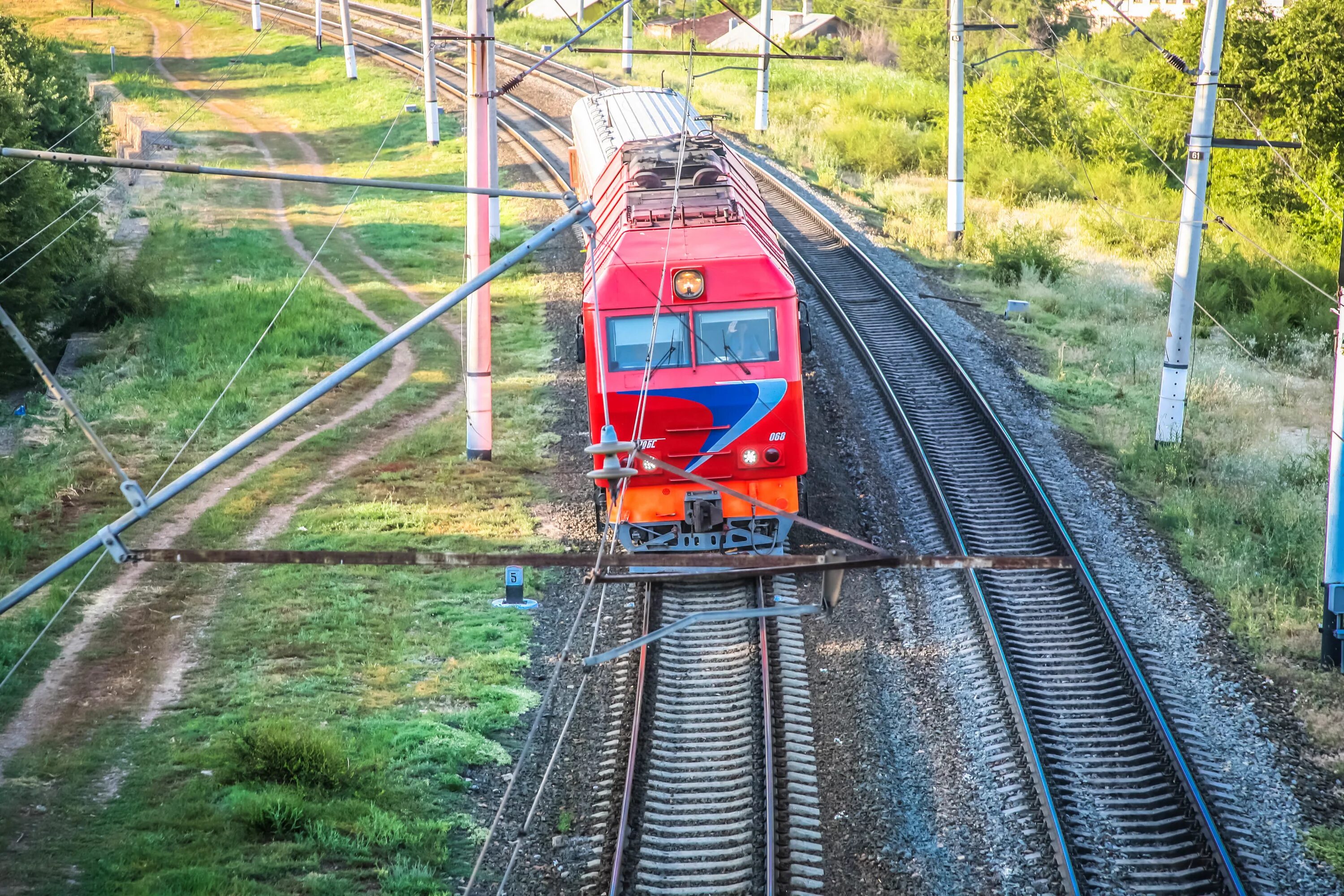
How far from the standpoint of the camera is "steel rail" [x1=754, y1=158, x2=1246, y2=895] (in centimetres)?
911

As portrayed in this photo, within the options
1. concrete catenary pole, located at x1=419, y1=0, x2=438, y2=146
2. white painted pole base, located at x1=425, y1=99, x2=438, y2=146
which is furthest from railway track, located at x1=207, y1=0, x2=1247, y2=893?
white painted pole base, located at x1=425, y1=99, x2=438, y2=146

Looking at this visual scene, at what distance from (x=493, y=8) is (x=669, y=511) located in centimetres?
809

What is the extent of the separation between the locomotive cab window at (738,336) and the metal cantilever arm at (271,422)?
4.93m

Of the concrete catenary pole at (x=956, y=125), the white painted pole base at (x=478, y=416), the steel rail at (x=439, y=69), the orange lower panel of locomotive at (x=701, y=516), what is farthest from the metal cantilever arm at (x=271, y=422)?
the steel rail at (x=439, y=69)

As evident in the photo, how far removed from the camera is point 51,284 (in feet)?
74.2

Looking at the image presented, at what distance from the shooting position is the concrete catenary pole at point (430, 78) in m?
32.9

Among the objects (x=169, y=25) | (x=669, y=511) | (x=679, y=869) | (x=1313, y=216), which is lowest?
(x=679, y=869)

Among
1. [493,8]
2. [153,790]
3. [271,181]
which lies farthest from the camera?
[271,181]

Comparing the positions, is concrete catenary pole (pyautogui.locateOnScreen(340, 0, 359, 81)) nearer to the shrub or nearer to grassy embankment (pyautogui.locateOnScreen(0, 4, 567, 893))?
grassy embankment (pyautogui.locateOnScreen(0, 4, 567, 893))

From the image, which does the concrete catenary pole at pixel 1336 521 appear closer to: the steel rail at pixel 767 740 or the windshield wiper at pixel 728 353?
the steel rail at pixel 767 740

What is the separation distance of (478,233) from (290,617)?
227 inches

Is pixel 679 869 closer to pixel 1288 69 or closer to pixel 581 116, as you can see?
pixel 581 116

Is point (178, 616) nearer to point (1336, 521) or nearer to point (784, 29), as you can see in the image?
point (1336, 521)

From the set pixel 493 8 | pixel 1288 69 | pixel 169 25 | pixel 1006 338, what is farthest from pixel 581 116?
pixel 169 25
